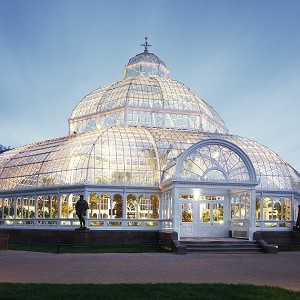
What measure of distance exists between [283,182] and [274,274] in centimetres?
1836

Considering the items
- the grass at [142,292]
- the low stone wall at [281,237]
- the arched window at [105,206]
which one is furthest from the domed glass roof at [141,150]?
the grass at [142,292]

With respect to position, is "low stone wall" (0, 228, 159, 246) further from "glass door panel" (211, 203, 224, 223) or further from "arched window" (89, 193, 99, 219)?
"glass door panel" (211, 203, 224, 223)

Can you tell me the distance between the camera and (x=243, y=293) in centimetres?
1473

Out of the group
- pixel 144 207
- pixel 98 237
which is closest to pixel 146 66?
pixel 144 207

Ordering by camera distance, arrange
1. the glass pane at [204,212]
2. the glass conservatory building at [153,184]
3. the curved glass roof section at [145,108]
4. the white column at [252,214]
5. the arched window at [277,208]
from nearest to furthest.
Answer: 1. the white column at [252,214]
2. the glass conservatory building at [153,184]
3. the glass pane at [204,212]
4. the arched window at [277,208]
5. the curved glass roof section at [145,108]

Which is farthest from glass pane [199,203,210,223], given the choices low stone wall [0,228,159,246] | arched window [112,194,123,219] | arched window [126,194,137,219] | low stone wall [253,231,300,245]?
arched window [112,194,123,219]

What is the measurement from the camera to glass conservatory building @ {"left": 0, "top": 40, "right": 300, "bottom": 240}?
108ft

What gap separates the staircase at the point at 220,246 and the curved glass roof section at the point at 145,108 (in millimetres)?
14605

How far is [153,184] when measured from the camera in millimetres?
35000

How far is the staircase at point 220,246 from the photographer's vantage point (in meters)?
29.4

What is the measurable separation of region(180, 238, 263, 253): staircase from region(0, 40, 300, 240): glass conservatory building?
1.51 meters

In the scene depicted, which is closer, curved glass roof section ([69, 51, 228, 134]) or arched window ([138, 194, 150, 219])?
arched window ([138, 194, 150, 219])

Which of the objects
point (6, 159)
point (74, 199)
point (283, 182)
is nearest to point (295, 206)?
point (283, 182)

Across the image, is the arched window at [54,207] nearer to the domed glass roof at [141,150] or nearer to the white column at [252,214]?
the domed glass roof at [141,150]
